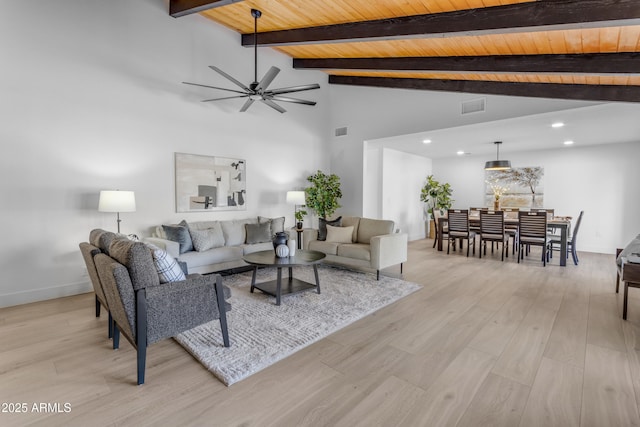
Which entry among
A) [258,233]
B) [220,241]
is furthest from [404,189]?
[220,241]

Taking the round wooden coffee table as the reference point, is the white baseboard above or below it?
below

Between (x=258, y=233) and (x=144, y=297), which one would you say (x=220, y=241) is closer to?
(x=258, y=233)

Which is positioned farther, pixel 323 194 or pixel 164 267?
pixel 323 194

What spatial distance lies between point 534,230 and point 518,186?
9.33 feet

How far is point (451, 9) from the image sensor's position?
10.0 feet

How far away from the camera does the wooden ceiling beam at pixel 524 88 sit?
12.5ft

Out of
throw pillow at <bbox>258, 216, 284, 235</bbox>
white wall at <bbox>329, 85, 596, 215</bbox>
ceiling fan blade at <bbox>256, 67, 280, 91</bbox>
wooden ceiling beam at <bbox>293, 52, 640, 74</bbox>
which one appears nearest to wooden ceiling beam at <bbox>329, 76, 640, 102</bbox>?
white wall at <bbox>329, 85, 596, 215</bbox>

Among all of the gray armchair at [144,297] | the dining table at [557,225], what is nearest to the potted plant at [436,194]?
the dining table at [557,225]

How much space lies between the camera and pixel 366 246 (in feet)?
15.9

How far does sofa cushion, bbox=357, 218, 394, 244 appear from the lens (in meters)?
5.00

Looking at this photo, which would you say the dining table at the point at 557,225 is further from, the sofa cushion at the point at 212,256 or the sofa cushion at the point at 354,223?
the sofa cushion at the point at 212,256

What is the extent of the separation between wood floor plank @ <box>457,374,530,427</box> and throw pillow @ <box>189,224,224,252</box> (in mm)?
3768

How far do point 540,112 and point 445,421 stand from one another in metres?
4.58

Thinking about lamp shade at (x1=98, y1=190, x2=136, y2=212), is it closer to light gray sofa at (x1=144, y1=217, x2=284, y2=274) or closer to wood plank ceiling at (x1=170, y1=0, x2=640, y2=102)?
light gray sofa at (x1=144, y1=217, x2=284, y2=274)
